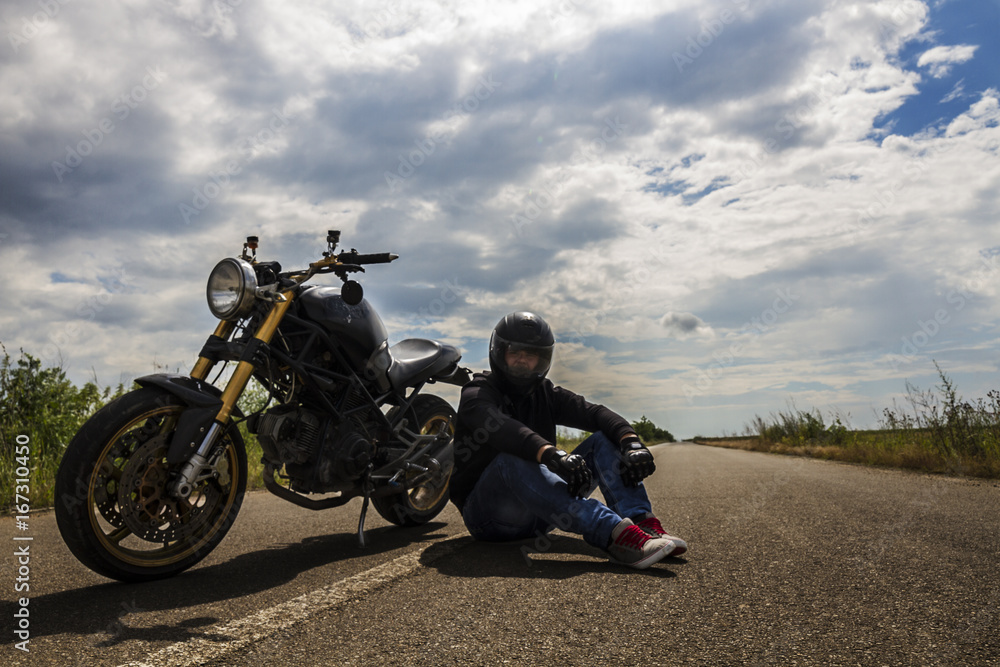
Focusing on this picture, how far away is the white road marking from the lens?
163 centimetres

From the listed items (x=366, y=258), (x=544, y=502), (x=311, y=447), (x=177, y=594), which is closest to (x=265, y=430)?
(x=311, y=447)

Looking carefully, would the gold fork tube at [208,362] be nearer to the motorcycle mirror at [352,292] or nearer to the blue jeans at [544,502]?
the motorcycle mirror at [352,292]

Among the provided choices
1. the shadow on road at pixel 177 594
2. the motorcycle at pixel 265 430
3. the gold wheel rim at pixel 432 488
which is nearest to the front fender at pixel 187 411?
the motorcycle at pixel 265 430

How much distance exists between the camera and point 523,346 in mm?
3344

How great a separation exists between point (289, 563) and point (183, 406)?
2.99ft

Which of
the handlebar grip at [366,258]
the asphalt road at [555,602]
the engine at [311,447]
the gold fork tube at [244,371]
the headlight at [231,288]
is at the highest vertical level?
the handlebar grip at [366,258]

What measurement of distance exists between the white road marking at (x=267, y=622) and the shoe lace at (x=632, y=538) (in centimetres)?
92

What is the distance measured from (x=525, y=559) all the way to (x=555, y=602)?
83cm

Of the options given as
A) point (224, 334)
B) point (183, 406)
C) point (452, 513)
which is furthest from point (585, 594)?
point (452, 513)

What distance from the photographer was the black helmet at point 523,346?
11.0 ft

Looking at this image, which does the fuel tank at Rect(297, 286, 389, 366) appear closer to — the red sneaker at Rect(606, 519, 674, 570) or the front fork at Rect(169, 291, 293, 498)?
the front fork at Rect(169, 291, 293, 498)

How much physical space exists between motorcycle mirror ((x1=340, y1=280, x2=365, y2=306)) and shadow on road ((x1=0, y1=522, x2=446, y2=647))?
141 centimetres

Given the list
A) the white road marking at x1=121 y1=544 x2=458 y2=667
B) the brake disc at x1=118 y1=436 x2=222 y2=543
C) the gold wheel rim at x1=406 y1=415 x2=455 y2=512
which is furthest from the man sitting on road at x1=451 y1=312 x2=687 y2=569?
the brake disc at x1=118 y1=436 x2=222 y2=543

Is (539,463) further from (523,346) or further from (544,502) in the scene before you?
(523,346)
